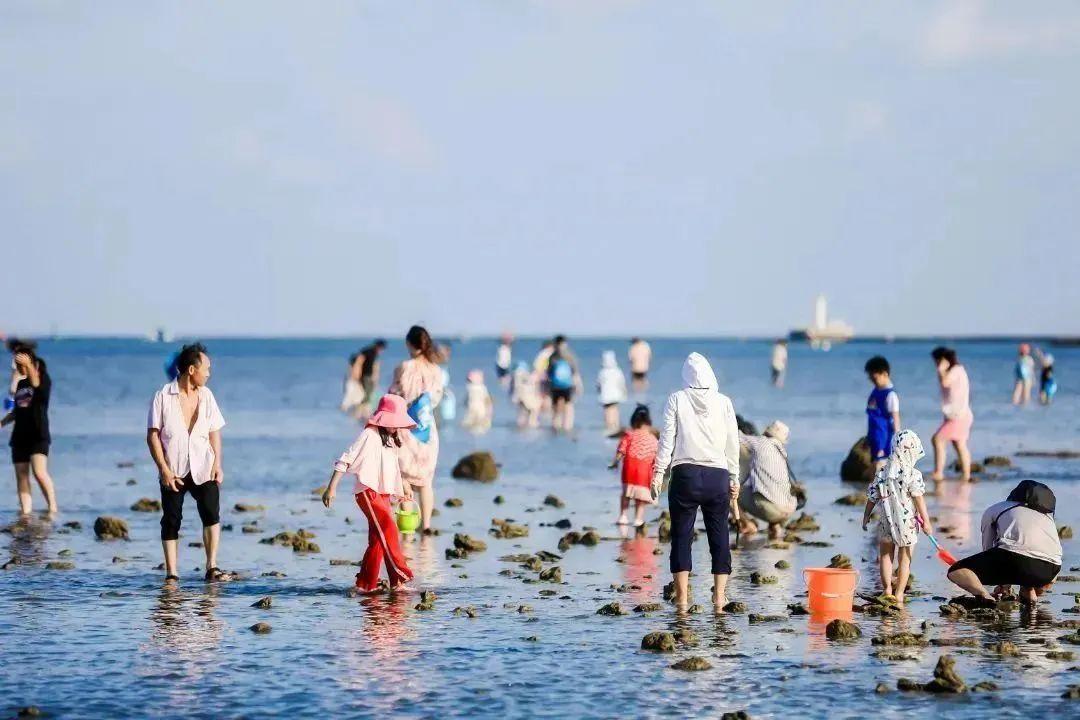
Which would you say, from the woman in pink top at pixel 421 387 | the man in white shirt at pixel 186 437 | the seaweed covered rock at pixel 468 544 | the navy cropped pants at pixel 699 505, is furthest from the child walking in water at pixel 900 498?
the man in white shirt at pixel 186 437

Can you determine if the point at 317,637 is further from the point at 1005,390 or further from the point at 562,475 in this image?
the point at 1005,390

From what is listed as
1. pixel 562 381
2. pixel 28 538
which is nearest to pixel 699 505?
pixel 28 538

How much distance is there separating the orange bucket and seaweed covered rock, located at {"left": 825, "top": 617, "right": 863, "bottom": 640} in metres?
0.61

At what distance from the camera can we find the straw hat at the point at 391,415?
13.0m

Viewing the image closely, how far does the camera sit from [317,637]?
1077 cm

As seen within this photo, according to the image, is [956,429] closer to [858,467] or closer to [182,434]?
[858,467]

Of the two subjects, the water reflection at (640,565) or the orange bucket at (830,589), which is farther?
the water reflection at (640,565)

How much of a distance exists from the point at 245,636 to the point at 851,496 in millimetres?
11354

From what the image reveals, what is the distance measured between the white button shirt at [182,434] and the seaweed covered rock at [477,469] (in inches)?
433

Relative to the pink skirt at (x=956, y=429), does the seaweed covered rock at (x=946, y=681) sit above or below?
below

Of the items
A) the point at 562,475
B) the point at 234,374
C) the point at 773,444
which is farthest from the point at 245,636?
the point at 234,374

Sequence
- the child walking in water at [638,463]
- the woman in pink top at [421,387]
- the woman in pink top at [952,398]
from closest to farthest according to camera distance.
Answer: the woman in pink top at [421,387] → the child walking in water at [638,463] → the woman in pink top at [952,398]

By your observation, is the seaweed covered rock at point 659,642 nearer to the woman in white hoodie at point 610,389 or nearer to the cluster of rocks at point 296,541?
the cluster of rocks at point 296,541

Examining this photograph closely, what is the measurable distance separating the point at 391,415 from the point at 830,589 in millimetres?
3903
